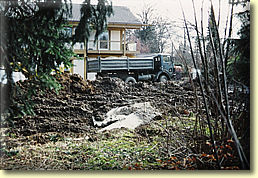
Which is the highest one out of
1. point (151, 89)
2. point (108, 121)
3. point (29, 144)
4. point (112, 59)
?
point (112, 59)

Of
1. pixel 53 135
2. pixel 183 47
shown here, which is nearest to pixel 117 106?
pixel 53 135

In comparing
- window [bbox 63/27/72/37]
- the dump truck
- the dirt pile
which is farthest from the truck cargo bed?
window [bbox 63/27/72/37]

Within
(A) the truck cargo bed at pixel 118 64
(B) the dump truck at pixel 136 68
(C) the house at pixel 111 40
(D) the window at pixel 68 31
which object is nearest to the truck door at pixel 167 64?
(B) the dump truck at pixel 136 68

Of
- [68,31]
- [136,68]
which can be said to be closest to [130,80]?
[136,68]

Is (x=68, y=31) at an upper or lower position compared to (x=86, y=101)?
upper

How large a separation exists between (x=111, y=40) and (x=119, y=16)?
24 cm

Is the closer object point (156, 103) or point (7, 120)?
point (7, 120)

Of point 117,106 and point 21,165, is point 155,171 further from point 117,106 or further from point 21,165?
point 21,165

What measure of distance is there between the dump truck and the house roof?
1.16 ft

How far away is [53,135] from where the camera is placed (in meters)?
2.77

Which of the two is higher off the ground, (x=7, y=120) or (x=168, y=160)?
(x=7, y=120)

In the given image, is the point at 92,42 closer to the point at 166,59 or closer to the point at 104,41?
the point at 104,41

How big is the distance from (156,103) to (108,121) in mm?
Result: 488

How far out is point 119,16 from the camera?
2867mm
